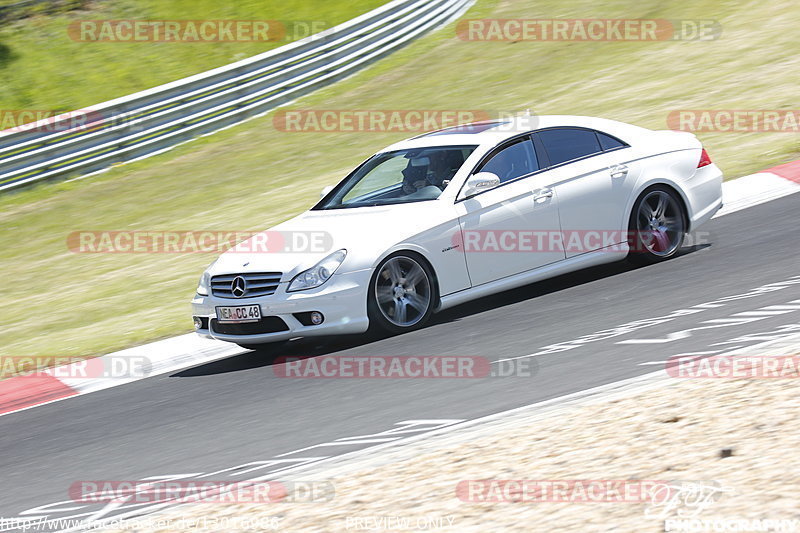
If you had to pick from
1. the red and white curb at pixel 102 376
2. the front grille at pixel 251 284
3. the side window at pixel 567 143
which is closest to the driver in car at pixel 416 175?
the side window at pixel 567 143

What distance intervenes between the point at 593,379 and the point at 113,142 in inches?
506

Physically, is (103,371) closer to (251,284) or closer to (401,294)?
(251,284)

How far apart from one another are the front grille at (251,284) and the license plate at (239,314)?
0.10 metres

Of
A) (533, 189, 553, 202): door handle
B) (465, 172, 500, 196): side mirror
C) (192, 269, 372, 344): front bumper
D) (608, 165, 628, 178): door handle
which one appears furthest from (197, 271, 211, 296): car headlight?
(608, 165, 628, 178): door handle

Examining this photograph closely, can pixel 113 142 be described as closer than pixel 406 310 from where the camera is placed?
No

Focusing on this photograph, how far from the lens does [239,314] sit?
28.4 ft

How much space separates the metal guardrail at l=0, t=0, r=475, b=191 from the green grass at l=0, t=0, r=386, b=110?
1742 millimetres

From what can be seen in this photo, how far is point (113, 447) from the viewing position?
717 centimetres

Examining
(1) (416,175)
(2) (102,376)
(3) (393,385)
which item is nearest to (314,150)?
(1) (416,175)

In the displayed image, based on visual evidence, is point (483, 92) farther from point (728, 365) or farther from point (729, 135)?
point (728, 365)

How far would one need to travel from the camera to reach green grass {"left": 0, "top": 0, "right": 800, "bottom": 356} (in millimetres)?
12250

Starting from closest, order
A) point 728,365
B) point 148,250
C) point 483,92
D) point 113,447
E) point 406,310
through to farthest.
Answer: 1. point 728,365
2. point 113,447
3. point 406,310
4. point 148,250
5. point 483,92

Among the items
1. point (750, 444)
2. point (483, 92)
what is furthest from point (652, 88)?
point (750, 444)

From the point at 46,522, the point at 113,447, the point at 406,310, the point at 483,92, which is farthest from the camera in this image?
the point at 483,92
